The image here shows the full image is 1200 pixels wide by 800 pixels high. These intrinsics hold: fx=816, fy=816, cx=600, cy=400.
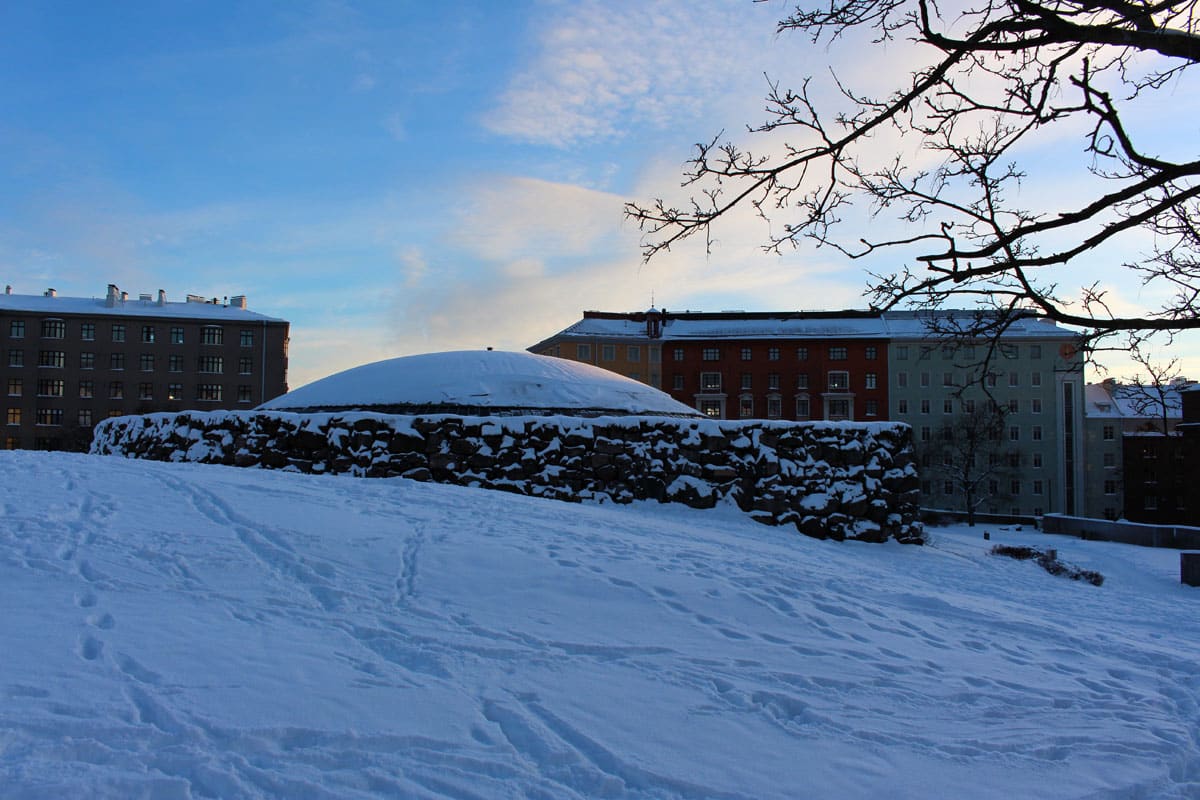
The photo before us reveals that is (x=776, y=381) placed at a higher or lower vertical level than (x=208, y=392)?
higher

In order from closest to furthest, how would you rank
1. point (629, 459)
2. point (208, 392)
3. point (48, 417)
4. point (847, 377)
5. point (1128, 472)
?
point (629, 459), point (48, 417), point (847, 377), point (208, 392), point (1128, 472)

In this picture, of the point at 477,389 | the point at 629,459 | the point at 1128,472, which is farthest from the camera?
the point at 1128,472

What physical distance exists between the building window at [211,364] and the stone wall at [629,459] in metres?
59.9

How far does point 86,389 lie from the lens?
64.3 meters

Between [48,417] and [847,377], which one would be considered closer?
[48,417]

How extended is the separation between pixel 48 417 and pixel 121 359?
6731 millimetres

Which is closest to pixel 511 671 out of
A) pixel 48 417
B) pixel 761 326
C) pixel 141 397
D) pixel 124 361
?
pixel 761 326

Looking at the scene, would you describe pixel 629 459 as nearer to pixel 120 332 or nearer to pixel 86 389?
pixel 120 332

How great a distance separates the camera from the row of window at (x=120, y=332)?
207 feet

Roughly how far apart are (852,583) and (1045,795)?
3927 mm

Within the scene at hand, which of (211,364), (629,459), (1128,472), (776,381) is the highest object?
(211,364)

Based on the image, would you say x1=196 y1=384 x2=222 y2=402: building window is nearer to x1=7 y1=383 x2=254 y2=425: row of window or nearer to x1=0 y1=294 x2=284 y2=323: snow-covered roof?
x1=7 y1=383 x2=254 y2=425: row of window

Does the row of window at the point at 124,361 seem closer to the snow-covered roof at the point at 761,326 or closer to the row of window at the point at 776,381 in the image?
the snow-covered roof at the point at 761,326

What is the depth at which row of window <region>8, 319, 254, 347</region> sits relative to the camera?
63.2 meters
